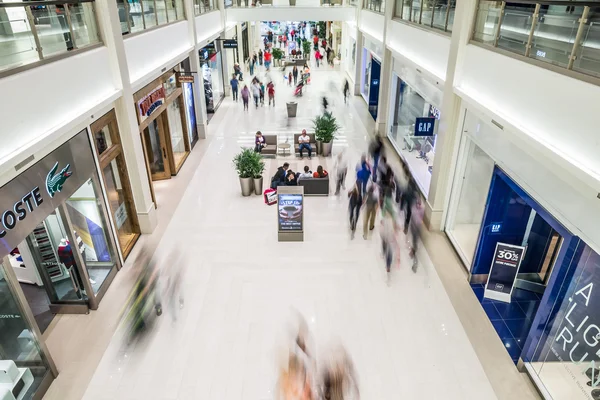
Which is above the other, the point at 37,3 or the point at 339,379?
the point at 37,3

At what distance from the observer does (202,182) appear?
40.1 ft

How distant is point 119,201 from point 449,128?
745 centimetres

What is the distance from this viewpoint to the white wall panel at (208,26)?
608 inches

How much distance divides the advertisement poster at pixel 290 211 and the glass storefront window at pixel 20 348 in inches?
198

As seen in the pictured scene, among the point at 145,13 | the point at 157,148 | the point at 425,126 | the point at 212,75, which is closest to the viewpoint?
the point at 425,126

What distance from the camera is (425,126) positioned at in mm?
9703

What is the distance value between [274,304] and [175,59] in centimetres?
841

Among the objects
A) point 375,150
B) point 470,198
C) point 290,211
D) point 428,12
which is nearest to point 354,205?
point 290,211

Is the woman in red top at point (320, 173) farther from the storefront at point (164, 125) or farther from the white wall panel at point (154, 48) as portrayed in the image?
the white wall panel at point (154, 48)

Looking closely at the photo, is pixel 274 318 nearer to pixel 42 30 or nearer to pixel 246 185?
pixel 246 185

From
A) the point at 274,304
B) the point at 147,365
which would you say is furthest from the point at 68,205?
the point at 274,304

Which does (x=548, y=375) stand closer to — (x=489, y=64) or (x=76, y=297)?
(x=489, y=64)

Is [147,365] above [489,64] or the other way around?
the other way around

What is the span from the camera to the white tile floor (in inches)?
234
